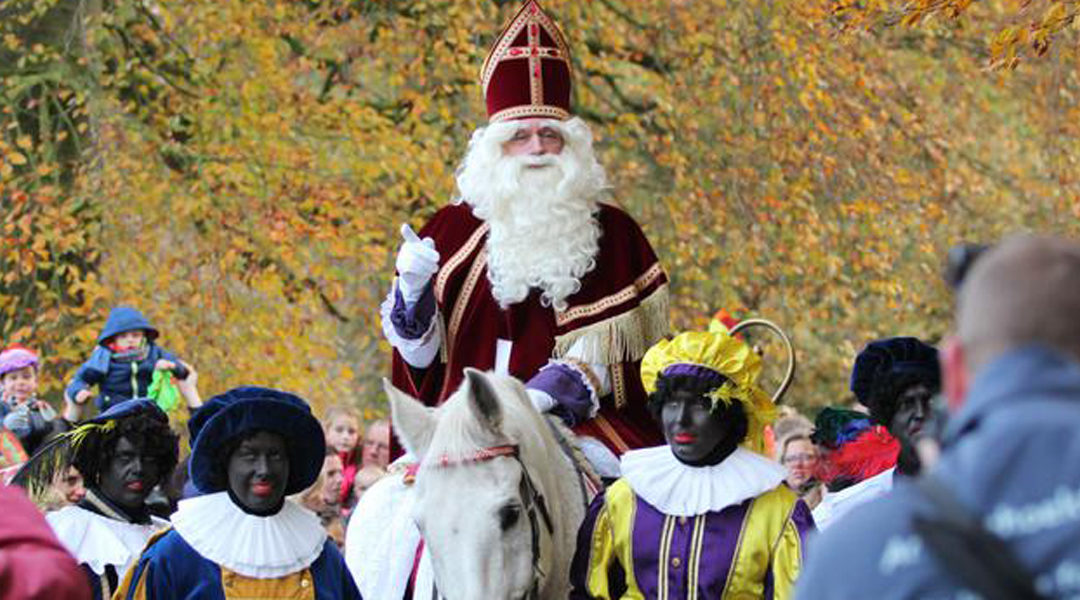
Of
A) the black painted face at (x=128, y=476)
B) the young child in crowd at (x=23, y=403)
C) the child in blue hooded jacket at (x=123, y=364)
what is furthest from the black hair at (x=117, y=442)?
the child in blue hooded jacket at (x=123, y=364)

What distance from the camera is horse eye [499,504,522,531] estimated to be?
639 centimetres

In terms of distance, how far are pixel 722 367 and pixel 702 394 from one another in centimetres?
12

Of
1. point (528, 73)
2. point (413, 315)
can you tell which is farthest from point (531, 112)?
point (413, 315)

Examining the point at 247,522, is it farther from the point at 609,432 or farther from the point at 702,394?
the point at 609,432

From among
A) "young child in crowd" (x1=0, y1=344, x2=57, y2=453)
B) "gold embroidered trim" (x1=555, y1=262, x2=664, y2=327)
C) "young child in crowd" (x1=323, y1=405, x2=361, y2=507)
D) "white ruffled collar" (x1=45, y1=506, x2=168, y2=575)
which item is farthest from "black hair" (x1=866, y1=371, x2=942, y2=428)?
"young child in crowd" (x1=323, y1=405, x2=361, y2=507)

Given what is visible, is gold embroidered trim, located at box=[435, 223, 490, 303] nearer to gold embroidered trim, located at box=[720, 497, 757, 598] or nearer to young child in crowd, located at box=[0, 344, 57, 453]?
gold embroidered trim, located at box=[720, 497, 757, 598]

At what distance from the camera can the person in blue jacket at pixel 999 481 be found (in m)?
3.00

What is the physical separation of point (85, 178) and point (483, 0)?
388 cm

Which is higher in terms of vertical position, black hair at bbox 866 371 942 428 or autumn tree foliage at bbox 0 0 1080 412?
autumn tree foliage at bbox 0 0 1080 412

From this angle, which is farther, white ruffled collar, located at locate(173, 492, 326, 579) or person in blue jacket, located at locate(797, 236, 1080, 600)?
white ruffled collar, located at locate(173, 492, 326, 579)

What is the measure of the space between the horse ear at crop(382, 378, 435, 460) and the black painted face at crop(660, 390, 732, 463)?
0.79m

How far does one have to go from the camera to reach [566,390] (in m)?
7.83

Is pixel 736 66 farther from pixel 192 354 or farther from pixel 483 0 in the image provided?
pixel 192 354

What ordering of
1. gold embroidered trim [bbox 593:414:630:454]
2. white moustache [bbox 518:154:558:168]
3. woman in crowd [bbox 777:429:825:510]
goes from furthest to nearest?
woman in crowd [bbox 777:429:825:510]
white moustache [bbox 518:154:558:168]
gold embroidered trim [bbox 593:414:630:454]
